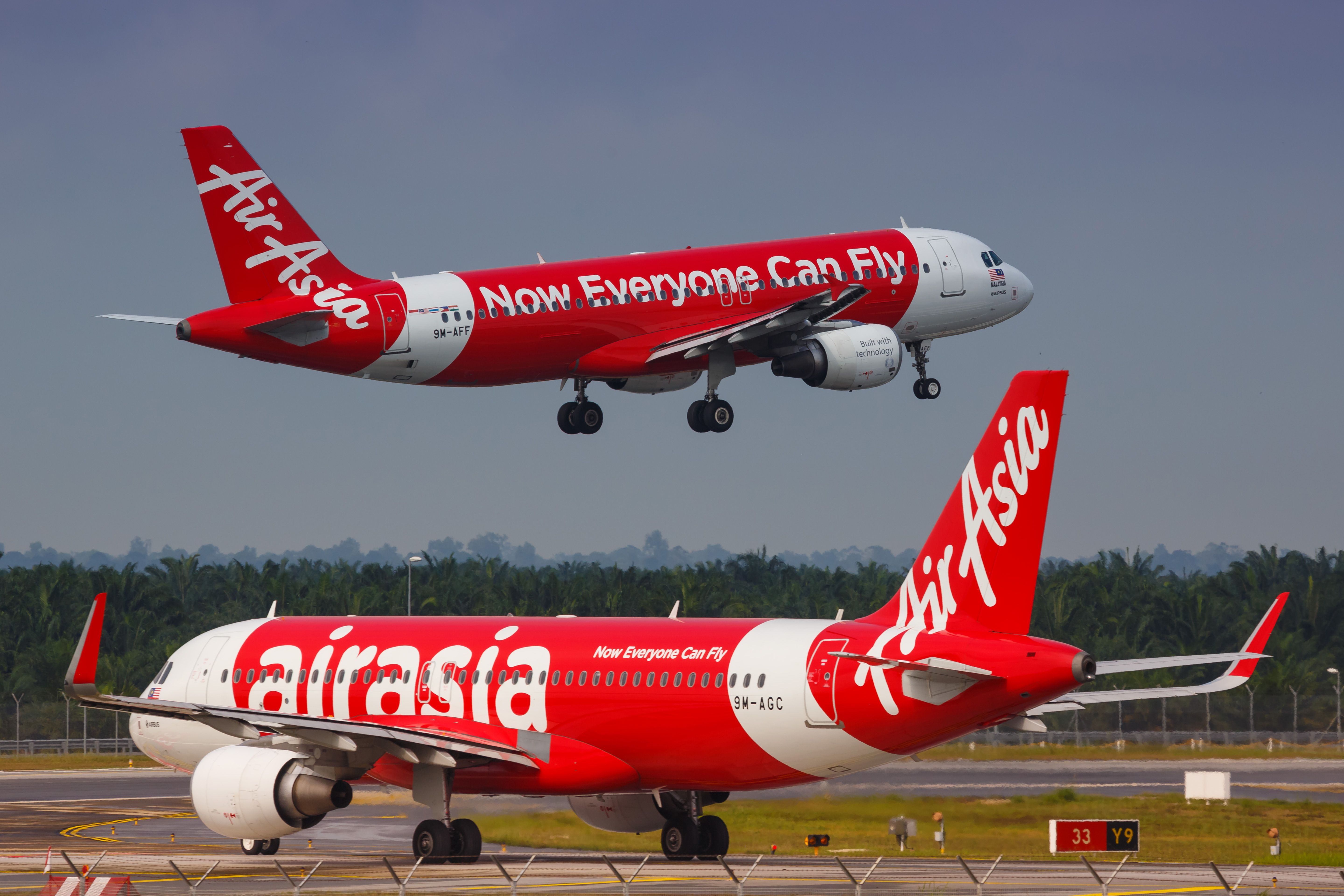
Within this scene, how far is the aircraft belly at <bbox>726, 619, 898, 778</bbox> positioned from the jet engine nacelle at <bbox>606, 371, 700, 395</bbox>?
9.26 meters

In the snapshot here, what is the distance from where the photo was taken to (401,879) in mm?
36000

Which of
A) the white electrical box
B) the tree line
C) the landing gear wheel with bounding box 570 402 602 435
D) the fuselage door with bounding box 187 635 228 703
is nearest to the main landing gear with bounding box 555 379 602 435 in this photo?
the landing gear wheel with bounding box 570 402 602 435

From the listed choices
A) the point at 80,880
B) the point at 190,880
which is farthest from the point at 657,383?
the point at 80,880

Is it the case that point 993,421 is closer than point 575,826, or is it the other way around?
point 993,421

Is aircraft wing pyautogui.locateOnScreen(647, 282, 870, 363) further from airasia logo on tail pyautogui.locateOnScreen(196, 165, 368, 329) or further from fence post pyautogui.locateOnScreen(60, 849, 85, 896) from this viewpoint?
fence post pyautogui.locateOnScreen(60, 849, 85, 896)

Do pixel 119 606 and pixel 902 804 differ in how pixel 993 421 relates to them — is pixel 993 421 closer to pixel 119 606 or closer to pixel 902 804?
pixel 902 804

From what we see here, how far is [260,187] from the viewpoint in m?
40.2

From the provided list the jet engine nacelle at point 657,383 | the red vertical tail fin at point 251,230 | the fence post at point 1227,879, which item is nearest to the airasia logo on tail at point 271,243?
the red vertical tail fin at point 251,230

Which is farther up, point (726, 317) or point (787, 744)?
point (726, 317)

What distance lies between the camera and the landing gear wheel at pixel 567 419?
146ft

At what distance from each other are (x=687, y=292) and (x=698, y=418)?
9.58 ft

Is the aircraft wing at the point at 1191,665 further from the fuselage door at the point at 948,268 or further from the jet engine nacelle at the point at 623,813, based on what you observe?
the fuselage door at the point at 948,268

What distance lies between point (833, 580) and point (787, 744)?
267ft

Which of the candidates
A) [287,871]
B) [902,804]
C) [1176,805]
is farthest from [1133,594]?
[287,871]
